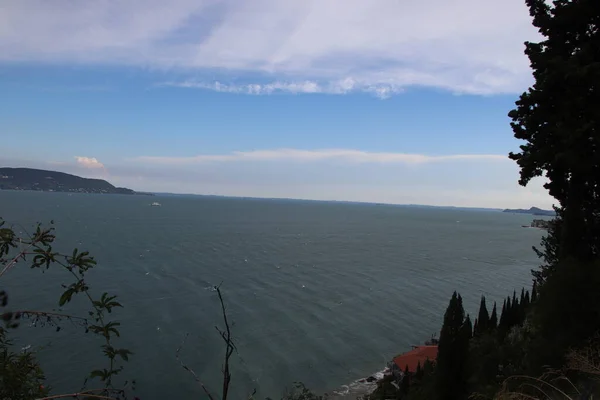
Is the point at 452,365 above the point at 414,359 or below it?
above

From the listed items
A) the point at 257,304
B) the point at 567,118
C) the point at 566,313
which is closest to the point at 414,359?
the point at 566,313

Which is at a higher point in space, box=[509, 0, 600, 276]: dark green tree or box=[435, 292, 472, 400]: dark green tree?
box=[509, 0, 600, 276]: dark green tree

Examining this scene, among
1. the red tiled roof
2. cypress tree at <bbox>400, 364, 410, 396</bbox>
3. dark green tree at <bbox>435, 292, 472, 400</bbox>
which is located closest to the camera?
dark green tree at <bbox>435, 292, 472, 400</bbox>

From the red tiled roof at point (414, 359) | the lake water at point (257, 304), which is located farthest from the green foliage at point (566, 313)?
the lake water at point (257, 304)

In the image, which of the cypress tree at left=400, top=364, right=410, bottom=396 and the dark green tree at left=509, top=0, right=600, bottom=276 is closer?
the dark green tree at left=509, top=0, right=600, bottom=276

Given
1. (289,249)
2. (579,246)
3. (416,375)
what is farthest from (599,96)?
(289,249)

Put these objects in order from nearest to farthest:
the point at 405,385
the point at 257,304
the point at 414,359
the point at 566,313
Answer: the point at 566,313 < the point at 405,385 < the point at 414,359 < the point at 257,304

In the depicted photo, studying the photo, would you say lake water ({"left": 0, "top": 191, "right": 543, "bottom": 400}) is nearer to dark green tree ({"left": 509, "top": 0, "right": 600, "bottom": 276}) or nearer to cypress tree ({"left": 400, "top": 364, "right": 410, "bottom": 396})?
cypress tree ({"left": 400, "top": 364, "right": 410, "bottom": 396})

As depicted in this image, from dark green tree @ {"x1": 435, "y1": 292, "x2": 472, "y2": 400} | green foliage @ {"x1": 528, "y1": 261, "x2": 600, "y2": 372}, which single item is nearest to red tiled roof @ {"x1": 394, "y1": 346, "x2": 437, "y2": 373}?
dark green tree @ {"x1": 435, "y1": 292, "x2": 472, "y2": 400}

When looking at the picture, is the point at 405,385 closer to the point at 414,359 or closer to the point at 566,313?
the point at 414,359
